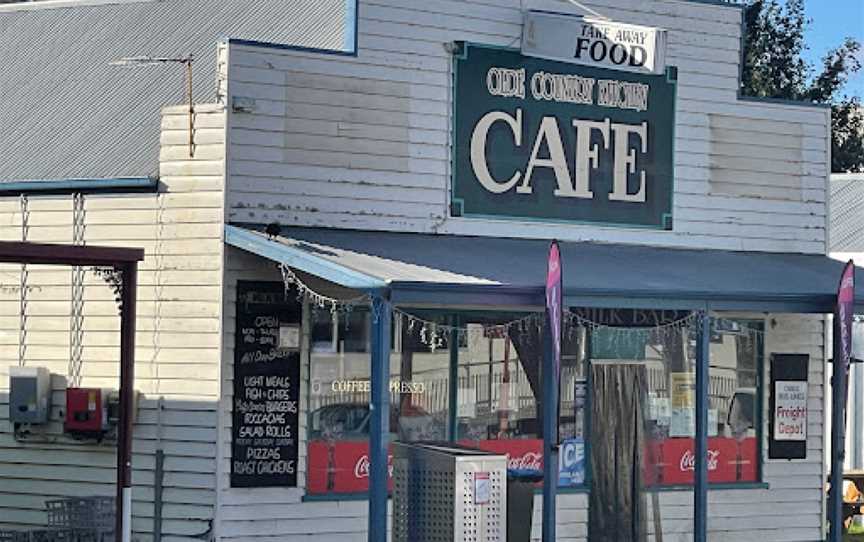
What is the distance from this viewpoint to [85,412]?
1532 cm

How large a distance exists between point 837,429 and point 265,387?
534cm

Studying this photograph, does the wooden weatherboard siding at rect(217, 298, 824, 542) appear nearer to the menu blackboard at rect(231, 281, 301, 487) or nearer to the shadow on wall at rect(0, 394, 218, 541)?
the menu blackboard at rect(231, 281, 301, 487)

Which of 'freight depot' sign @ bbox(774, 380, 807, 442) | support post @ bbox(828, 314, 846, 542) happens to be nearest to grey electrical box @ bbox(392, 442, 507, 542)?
support post @ bbox(828, 314, 846, 542)

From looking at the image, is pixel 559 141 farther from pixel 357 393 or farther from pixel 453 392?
pixel 357 393

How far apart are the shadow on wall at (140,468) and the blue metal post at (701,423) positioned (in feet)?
14.0

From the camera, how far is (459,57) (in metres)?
16.5

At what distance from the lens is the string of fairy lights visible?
50.2 feet

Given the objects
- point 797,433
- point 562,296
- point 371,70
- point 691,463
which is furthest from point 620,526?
point 371,70

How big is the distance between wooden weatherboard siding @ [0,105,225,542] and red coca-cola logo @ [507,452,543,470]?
309 cm

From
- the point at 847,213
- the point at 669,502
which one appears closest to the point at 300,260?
the point at 669,502

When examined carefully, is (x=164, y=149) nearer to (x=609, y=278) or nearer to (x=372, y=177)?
(x=372, y=177)

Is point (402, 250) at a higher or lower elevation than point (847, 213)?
lower

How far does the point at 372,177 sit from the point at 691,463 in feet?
15.3

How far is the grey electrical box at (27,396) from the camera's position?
15570mm
